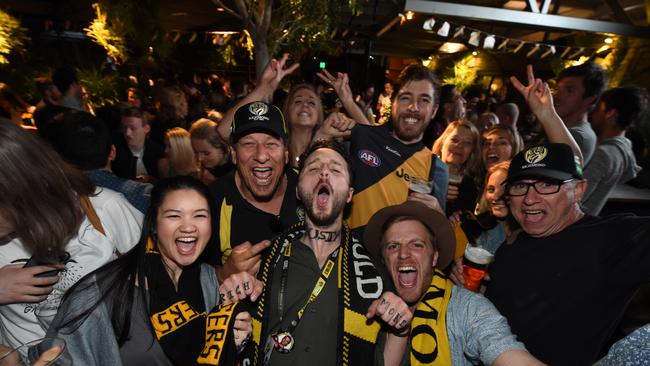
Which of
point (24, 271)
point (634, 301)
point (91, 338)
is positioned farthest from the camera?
point (634, 301)

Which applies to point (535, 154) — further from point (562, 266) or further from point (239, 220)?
point (239, 220)

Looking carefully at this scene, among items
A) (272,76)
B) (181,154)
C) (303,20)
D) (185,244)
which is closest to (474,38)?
(303,20)

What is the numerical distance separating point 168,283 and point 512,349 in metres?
1.82

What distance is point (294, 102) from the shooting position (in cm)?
397

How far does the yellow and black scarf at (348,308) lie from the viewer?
82.2 inches

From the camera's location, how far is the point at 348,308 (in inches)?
84.0

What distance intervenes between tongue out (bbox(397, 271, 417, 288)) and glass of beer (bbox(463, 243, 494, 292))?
1.08ft

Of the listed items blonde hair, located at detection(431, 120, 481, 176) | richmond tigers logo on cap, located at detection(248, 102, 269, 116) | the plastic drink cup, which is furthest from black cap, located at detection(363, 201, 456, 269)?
blonde hair, located at detection(431, 120, 481, 176)

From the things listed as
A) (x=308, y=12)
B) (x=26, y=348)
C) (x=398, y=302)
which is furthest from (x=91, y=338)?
(x=308, y=12)

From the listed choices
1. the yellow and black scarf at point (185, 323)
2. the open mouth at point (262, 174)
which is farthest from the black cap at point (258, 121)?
the yellow and black scarf at point (185, 323)

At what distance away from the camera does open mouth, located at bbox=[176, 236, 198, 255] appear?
2065mm

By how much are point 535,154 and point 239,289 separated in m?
1.97

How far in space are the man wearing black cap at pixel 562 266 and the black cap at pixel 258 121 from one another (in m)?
1.66

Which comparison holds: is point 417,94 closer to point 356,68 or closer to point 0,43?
point 0,43
